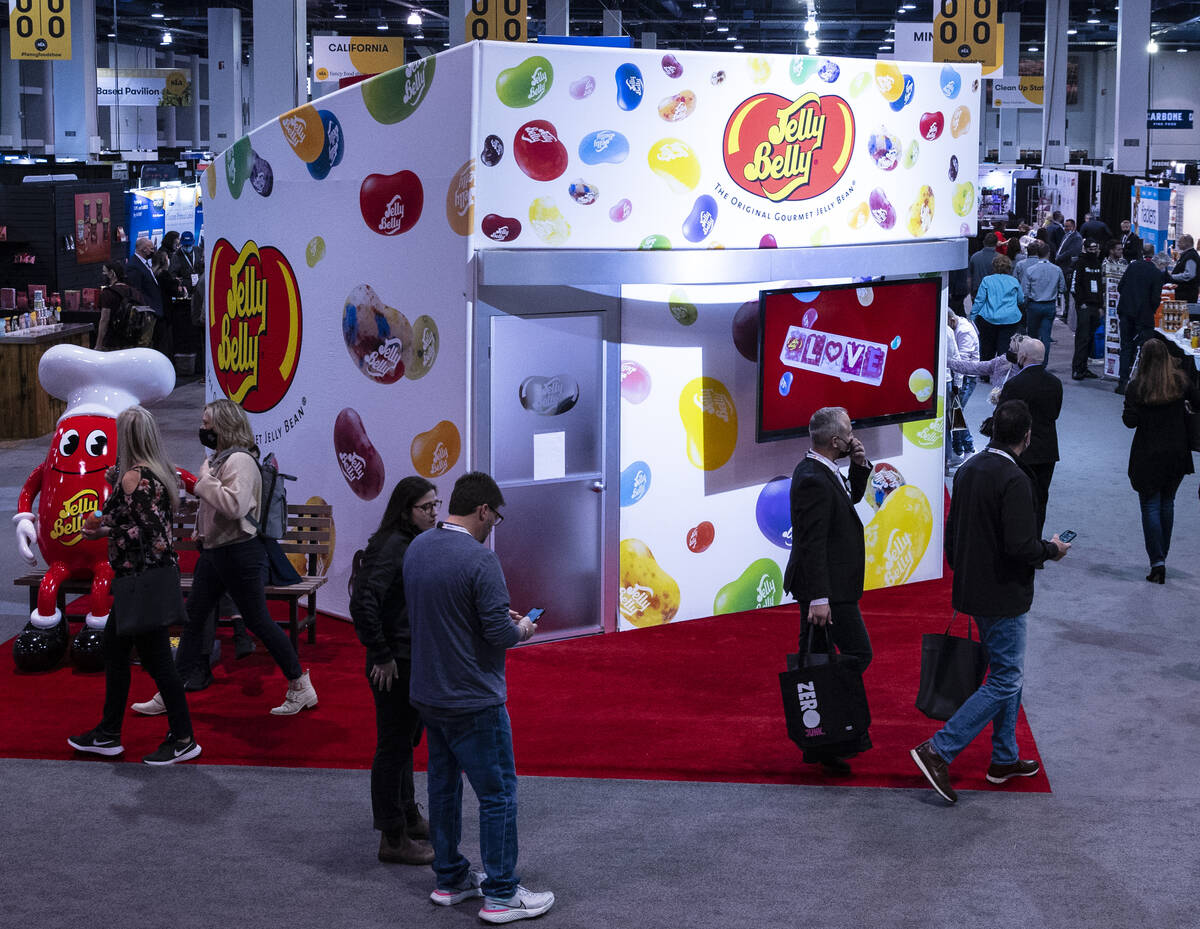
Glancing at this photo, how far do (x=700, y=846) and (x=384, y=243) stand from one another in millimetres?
3805

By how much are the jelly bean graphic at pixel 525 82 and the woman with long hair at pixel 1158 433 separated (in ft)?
12.8

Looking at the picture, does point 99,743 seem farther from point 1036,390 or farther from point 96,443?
point 1036,390

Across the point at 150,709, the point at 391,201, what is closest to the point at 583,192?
the point at 391,201

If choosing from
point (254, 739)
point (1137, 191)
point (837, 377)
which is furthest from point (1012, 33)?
point (254, 739)

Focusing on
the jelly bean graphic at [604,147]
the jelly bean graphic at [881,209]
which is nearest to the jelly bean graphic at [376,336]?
the jelly bean graphic at [604,147]

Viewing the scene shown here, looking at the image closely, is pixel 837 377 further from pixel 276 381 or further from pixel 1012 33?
pixel 1012 33

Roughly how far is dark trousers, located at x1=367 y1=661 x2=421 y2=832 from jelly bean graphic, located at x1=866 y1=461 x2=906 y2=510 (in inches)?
171

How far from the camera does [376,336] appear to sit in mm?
7746

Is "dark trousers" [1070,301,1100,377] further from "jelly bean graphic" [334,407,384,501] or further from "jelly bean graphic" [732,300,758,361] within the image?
"jelly bean graphic" [334,407,384,501]

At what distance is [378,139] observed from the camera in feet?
24.7

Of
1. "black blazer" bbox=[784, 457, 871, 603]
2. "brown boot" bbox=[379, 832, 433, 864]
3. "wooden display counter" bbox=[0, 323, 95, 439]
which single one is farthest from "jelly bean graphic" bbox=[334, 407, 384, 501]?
"wooden display counter" bbox=[0, 323, 95, 439]

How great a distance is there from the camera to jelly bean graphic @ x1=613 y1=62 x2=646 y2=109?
7309 mm

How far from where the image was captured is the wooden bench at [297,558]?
24.3ft

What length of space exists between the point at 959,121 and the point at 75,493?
547 centimetres
